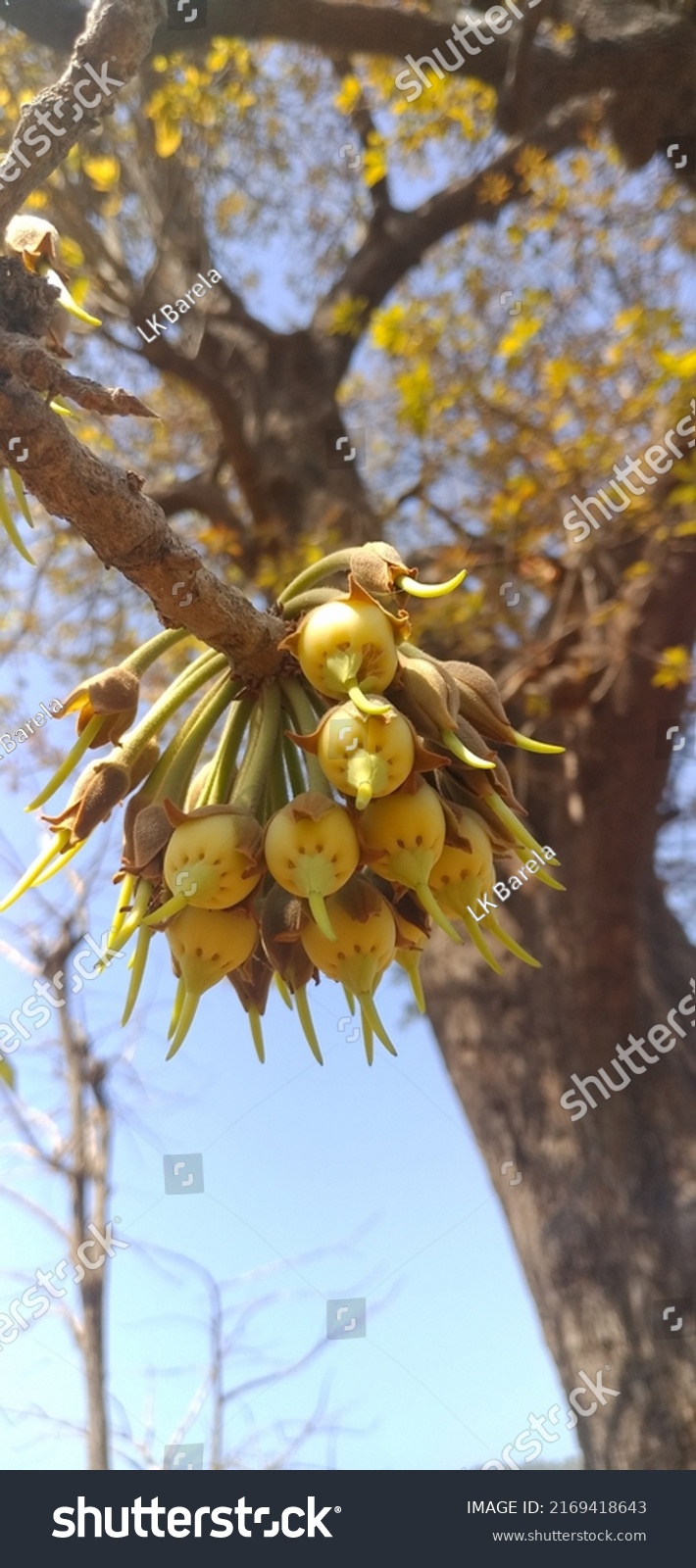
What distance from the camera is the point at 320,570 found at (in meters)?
0.77

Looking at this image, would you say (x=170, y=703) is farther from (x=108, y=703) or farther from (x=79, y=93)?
(x=79, y=93)

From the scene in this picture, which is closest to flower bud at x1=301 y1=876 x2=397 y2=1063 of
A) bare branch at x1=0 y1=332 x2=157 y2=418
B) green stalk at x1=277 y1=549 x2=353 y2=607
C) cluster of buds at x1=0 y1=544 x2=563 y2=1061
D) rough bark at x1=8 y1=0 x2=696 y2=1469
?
cluster of buds at x1=0 y1=544 x2=563 y2=1061

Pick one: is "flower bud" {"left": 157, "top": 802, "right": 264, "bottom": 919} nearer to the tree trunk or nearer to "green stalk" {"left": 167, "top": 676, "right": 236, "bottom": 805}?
"green stalk" {"left": 167, "top": 676, "right": 236, "bottom": 805}

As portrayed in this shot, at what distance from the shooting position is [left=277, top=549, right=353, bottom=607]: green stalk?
2.43 feet

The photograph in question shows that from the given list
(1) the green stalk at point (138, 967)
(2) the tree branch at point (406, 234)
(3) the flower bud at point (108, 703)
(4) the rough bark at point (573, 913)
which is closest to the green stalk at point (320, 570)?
(3) the flower bud at point (108, 703)

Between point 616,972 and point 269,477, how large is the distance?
53.7 inches

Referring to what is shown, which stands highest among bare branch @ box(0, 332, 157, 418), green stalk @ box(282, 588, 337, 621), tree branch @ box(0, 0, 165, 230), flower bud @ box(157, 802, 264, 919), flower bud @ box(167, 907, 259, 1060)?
tree branch @ box(0, 0, 165, 230)

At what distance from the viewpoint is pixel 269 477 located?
256cm

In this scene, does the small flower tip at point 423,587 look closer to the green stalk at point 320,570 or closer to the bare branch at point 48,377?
the green stalk at point 320,570

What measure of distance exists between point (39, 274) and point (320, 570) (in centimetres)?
27

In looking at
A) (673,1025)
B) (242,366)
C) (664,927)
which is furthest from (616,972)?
(242,366)

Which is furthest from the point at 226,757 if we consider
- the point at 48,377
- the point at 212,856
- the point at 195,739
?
the point at 48,377

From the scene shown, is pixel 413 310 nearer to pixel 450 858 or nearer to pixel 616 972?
pixel 616 972

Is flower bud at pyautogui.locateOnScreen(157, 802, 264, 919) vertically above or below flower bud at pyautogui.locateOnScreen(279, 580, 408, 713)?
below
